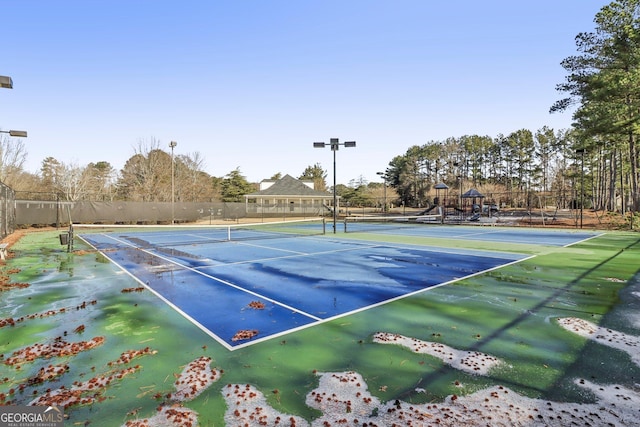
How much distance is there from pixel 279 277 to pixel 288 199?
43.1 metres

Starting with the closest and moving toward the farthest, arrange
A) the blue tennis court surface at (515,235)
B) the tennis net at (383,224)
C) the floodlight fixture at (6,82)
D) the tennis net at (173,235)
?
the floodlight fixture at (6,82) < the blue tennis court surface at (515,235) < the tennis net at (173,235) < the tennis net at (383,224)

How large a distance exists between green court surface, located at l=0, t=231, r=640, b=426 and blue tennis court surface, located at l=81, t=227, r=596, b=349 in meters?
0.37

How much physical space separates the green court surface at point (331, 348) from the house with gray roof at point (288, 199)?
36201 millimetres

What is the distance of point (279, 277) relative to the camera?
8.59m

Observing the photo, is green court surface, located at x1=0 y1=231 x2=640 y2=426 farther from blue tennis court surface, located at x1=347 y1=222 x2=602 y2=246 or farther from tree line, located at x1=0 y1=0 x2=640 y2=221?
tree line, located at x1=0 y1=0 x2=640 y2=221

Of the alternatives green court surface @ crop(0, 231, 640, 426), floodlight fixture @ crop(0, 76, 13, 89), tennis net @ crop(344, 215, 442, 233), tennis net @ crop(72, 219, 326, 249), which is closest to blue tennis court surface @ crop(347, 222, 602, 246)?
tennis net @ crop(344, 215, 442, 233)

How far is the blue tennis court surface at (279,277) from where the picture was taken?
5516 mm

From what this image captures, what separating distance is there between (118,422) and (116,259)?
33.6 feet

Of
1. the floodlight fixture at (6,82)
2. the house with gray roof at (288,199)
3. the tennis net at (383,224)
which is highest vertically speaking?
the floodlight fixture at (6,82)

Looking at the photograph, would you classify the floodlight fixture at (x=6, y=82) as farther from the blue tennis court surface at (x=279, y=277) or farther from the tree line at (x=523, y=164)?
the tree line at (x=523, y=164)

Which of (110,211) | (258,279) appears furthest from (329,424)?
(110,211)

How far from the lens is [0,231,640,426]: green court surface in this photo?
3174 millimetres

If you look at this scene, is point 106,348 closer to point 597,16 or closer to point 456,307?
point 456,307

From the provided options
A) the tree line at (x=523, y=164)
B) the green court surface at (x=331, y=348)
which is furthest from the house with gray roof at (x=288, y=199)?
the green court surface at (x=331, y=348)
